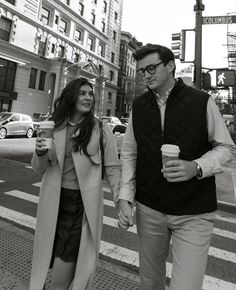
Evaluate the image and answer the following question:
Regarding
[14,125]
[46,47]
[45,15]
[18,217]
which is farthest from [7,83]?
[18,217]

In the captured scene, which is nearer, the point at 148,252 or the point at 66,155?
the point at 148,252

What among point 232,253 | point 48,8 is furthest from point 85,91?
point 48,8

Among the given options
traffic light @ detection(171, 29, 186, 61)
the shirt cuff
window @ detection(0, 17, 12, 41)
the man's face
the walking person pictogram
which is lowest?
the shirt cuff

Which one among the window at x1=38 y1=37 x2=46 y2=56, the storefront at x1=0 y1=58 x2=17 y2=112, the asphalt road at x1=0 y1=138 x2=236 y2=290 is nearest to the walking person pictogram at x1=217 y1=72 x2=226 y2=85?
the asphalt road at x1=0 y1=138 x2=236 y2=290

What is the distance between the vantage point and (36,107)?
106ft

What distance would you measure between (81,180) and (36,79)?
32.5 metres

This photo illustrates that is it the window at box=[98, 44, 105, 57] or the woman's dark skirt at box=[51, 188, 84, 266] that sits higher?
the window at box=[98, 44, 105, 57]

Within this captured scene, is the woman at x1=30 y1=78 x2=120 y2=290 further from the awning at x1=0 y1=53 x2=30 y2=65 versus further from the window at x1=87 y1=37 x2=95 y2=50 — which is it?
the window at x1=87 y1=37 x2=95 y2=50

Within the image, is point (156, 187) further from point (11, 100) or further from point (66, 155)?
point (11, 100)

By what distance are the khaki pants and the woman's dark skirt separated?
528 mm

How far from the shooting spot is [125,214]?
212 cm

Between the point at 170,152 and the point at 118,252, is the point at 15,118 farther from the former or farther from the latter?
the point at 170,152

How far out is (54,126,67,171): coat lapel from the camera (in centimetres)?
236

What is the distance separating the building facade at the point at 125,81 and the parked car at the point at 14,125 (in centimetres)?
3364
